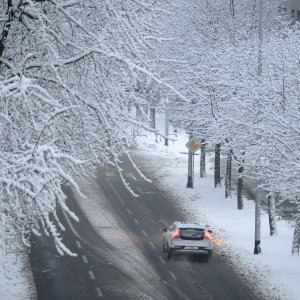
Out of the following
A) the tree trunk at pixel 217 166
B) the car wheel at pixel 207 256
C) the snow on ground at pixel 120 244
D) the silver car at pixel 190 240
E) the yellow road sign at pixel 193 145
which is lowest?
the car wheel at pixel 207 256

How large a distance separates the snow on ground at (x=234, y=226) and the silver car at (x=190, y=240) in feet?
3.23

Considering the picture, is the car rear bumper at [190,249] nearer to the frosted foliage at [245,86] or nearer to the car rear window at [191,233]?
the car rear window at [191,233]

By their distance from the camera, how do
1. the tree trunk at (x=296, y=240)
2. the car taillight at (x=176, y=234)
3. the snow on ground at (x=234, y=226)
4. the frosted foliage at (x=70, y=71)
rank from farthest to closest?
the car taillight at (x=176, y=234) < the tree trunk at (x=296, y=240) < the snow on ground at (x=234, y=226) < the frosted foliage at (x=70, y=71)

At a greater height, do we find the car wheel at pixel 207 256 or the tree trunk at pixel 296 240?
the tree trunk at pixel 296 240

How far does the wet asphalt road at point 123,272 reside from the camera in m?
21.8

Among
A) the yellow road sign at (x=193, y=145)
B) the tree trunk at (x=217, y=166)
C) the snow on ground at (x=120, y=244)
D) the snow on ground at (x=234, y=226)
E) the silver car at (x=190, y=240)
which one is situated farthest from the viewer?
the tree trunk at (x=217, y=166)

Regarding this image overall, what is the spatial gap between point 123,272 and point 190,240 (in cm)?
357

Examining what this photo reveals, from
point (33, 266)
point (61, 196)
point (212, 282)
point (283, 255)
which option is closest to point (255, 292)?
point (212, 282)

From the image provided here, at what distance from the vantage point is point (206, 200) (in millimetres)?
37656

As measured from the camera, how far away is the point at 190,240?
26.9 meters

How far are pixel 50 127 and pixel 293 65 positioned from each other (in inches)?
686

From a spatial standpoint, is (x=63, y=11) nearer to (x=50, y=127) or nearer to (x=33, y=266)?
(x=50, y=127)

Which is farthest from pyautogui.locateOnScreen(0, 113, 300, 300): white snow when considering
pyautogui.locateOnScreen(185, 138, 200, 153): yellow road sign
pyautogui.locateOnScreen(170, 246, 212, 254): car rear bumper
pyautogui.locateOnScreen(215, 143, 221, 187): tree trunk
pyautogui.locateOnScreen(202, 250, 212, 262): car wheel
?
pyautogui.locateOnScreen(185, 138, 200, 153): yellow road sign

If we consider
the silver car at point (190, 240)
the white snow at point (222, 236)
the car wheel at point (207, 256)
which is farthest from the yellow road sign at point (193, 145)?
the car wheel at point (207, 256)
